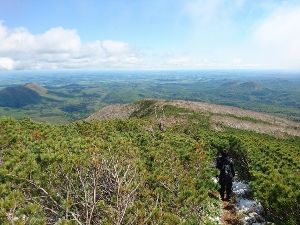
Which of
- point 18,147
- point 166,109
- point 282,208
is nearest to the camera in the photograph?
point 282,208

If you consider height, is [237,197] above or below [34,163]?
below

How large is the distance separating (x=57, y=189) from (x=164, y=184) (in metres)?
4.42

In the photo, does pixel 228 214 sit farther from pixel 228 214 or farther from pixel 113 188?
pixel 113 188

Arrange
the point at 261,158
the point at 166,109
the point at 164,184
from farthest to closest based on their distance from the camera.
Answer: the point at 166,109 < the point at 261,158 < the point at 164,184

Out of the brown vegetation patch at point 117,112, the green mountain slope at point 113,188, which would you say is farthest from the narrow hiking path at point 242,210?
the brown vegetation patch at point 117,112

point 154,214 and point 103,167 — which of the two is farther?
point 103,167

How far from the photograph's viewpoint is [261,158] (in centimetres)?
2189

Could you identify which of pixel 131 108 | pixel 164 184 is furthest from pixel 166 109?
pixel 164 184

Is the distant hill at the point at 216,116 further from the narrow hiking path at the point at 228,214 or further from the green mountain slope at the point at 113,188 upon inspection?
the green mountain slope at the point at 113,188

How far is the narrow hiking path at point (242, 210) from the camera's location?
17703 mm

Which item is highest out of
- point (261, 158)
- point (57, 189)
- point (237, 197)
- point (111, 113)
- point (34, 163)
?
point (34, 163)

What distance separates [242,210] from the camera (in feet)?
65.2

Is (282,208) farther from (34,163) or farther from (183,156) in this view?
(34,163)

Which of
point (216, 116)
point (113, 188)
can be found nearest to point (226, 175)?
point (113, 188)
